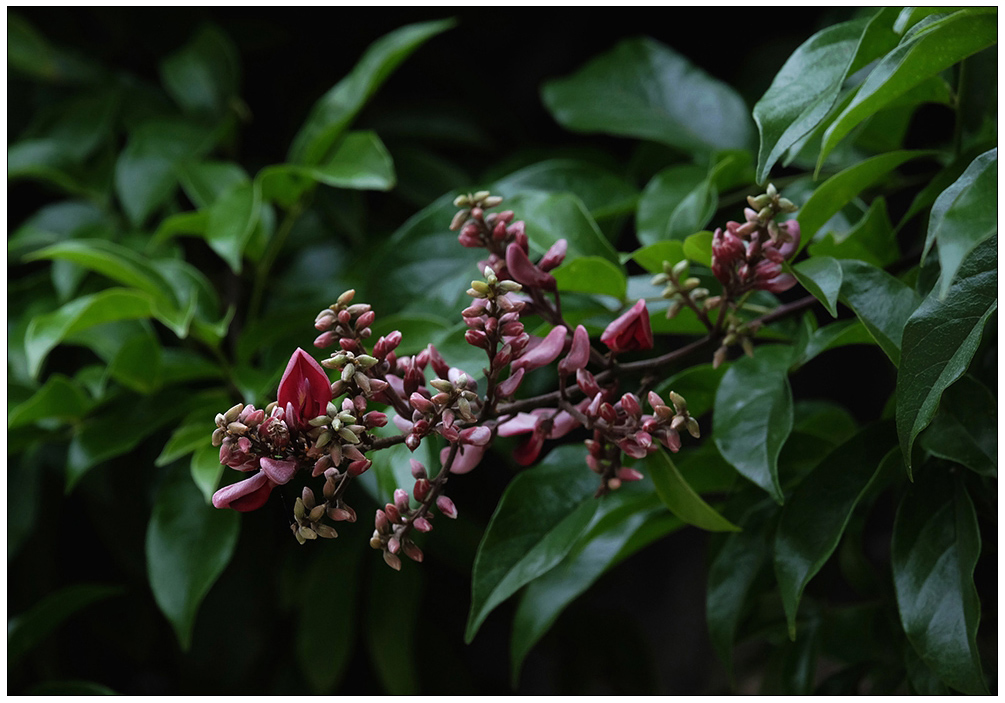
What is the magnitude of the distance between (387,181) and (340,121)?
3.7 inches

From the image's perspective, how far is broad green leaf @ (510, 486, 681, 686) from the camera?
0.46 metres

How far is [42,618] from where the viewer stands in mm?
587

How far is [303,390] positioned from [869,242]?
31 centimetres

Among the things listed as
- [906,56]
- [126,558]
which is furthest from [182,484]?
[906,56]

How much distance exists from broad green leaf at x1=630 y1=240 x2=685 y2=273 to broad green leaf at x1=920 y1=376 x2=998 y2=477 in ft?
0.45

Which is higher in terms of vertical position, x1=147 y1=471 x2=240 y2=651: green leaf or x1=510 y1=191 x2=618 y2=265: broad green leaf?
x1=510 y1=191 x2=618 y2=265: broad green leaf

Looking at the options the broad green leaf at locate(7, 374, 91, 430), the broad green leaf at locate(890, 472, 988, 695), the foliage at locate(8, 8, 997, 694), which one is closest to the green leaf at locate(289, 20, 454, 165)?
the foliage at locate(8, 8, 997, 694)

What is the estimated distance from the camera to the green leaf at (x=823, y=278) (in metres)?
0.30

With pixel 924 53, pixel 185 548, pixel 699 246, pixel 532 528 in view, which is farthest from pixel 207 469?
pixel 924 53

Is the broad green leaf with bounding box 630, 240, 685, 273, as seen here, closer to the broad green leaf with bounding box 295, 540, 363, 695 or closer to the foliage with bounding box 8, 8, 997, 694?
the foliage with bounding box 8, 8, 997, 694

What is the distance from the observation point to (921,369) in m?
0.28

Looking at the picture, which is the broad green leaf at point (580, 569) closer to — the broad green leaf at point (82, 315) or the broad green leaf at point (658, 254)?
the broad green leaf at point (658, 254)

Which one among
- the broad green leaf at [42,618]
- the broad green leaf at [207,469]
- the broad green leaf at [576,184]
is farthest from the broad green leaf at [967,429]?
the broad green leaf at [42,618]

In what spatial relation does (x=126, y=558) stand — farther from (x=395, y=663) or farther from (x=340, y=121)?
(x=340, y=121)
